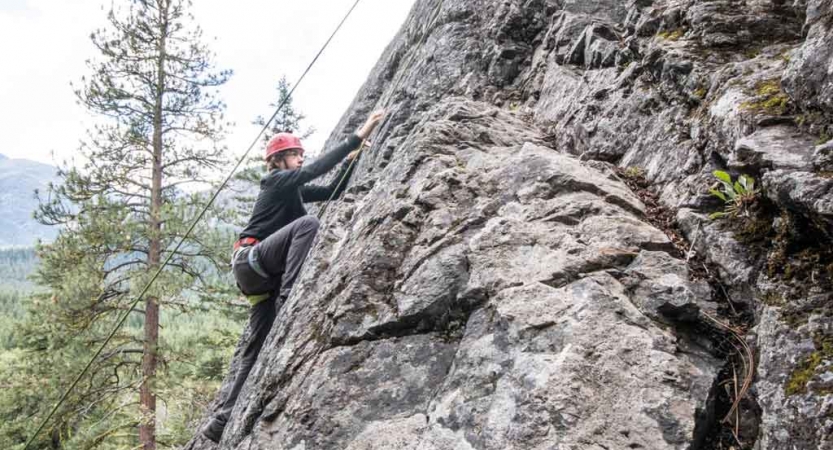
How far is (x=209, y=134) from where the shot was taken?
587 inches

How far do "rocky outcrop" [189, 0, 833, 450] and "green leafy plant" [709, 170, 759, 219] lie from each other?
9cm

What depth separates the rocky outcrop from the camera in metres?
2.33

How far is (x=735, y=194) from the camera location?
2.96 m

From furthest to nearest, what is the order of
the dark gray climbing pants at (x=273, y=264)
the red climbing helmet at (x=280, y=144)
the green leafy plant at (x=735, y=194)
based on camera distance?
the red climbing helmet at (x=280, y=144) < the dark gray climbing pants at (x=273, y=264) < the green leafy plant at (x=735, y=194)

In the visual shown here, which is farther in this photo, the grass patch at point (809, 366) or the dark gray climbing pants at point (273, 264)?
the dark gray climbing pants at point (273, 264)

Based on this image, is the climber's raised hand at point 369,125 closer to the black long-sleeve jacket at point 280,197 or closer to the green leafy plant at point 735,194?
the black long-sleeve jacket at point 280,197

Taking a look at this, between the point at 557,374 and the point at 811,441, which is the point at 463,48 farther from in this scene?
the point at 811,441

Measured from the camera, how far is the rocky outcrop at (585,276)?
233cm

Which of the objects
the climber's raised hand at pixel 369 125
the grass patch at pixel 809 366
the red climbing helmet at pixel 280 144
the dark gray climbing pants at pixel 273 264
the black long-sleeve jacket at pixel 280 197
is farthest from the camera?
the climber's raised hand at pixel 369 125

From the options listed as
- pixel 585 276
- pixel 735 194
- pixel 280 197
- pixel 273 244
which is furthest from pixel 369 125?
pixel 735 194

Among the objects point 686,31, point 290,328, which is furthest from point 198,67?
point 686,31

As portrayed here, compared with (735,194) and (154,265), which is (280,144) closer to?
(735,194)

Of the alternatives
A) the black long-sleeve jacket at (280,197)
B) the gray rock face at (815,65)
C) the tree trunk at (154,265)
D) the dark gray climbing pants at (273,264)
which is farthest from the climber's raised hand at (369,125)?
the tree trunk at (154,265)

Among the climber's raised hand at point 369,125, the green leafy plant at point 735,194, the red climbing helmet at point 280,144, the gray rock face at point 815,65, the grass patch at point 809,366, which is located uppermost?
the red climbing helmet at point 280,144
